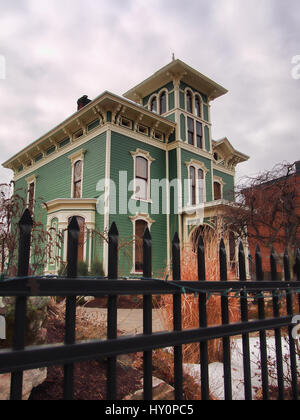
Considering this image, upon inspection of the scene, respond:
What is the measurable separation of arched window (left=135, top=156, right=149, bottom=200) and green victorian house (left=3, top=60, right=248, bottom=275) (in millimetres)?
48

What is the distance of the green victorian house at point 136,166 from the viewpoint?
13930 millimetres

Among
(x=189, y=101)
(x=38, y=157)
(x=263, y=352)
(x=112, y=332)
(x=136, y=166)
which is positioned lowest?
(x=263, y=352)

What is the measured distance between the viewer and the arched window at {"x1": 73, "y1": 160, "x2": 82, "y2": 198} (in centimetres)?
1576

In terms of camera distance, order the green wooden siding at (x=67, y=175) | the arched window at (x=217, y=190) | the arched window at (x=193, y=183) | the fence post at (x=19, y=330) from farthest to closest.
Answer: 1. the arched window at (x=217, y=190)
2. the arched window at (x=193, y=183)
3. the green wooden siding at (x=67, y=175)
4. the fence post at (x=19, y=330)

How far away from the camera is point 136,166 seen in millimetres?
15148

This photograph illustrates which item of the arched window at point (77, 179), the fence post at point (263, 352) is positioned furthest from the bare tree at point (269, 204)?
the fence post at point (263, 352)

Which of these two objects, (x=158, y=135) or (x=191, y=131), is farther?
(x=191, y=131)

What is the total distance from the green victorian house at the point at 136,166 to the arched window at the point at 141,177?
48mm

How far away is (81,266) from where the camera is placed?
38.5ft

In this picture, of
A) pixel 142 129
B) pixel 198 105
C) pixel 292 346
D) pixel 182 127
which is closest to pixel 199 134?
pixel 182 127

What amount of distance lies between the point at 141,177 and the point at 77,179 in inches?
131

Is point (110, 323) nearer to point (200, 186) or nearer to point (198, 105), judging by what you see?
point (200, 186)

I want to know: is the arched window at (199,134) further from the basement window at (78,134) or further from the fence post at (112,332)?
the fence post at (112,332)

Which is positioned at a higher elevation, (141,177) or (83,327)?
(141,177)
